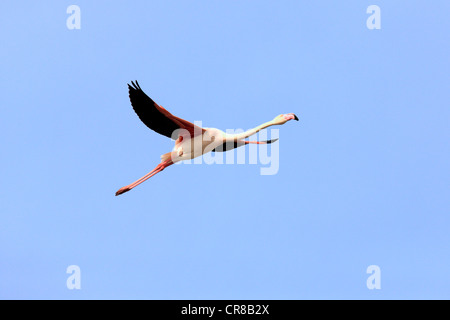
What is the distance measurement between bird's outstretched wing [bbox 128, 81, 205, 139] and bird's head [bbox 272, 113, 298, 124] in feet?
7.01

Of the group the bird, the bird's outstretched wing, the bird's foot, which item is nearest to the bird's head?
the bird

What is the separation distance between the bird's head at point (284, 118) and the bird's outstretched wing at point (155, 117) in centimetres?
214

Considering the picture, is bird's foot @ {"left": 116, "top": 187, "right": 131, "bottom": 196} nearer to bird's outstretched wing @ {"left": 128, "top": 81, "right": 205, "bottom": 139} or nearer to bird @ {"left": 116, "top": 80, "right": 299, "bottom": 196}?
bird @ {"left": 116, "top": 80, "right": 299, "bottom": 196}

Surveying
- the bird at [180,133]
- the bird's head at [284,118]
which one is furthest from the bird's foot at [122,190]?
the bird's head at [284,118]

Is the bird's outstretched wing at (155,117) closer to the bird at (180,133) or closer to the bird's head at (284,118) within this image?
the bird at (180,133)

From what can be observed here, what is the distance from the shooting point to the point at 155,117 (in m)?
23.2

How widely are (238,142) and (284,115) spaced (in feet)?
4.77

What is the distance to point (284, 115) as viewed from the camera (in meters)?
24.1

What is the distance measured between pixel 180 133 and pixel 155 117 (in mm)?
908

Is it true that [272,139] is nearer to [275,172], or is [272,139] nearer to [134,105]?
[275,172]

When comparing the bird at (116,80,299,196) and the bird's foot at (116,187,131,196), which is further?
the bird's foot at (116,187,131,196)

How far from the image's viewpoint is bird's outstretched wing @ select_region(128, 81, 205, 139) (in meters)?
22.7
